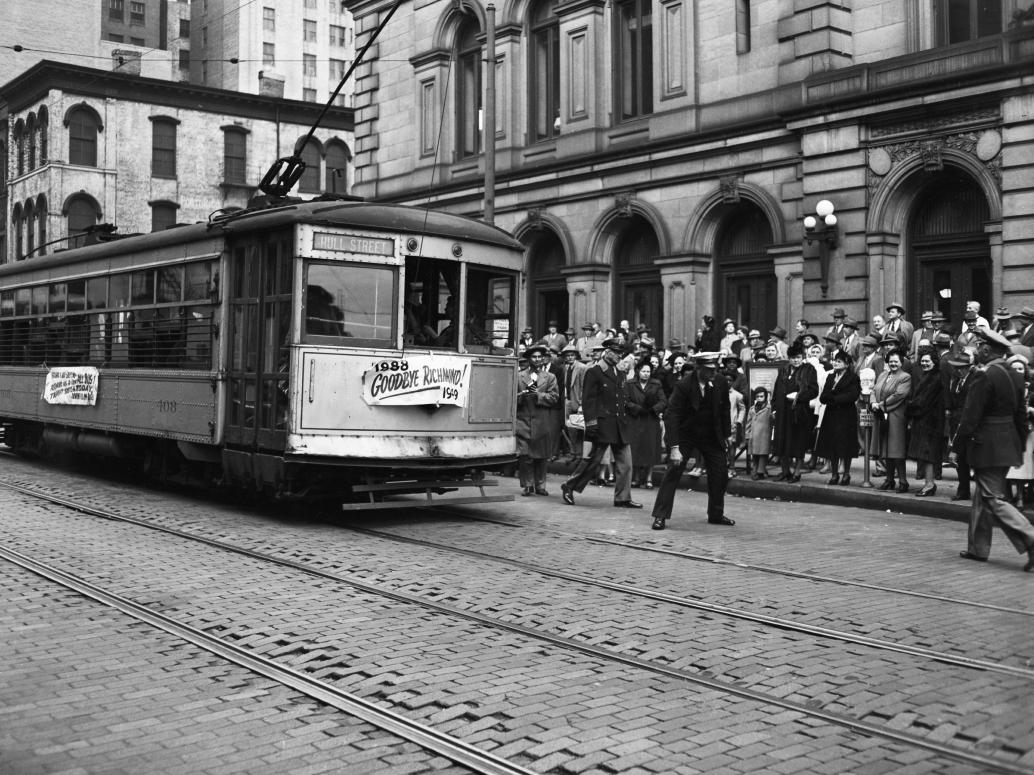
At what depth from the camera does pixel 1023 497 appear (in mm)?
13844

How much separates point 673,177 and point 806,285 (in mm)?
4453

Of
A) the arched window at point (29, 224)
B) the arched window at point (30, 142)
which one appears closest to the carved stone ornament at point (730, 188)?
the arched window at point (29, 224)

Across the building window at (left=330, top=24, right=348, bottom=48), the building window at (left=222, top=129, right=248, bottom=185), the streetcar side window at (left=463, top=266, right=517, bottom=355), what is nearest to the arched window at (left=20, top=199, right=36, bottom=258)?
the building window at (left=222, top=129, right=248, bottom=185)

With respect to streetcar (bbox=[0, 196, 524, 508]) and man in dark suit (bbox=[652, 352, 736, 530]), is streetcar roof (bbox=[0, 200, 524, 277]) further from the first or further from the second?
man in dark suit (bbox=[652, 352, 736, 530])

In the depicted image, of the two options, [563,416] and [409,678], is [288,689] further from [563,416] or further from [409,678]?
[563,416]

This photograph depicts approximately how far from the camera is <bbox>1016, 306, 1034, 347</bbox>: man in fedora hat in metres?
15.5

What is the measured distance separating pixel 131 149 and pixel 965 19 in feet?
132

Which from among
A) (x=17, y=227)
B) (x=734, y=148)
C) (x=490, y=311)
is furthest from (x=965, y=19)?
(x=17, y=227)

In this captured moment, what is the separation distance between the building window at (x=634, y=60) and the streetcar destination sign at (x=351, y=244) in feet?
49.5

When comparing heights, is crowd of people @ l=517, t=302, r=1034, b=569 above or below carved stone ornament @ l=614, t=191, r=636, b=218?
below

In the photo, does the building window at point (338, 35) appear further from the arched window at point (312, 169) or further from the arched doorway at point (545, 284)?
the arched doorway at point (545, 284)

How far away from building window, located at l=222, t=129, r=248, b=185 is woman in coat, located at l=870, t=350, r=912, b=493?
43.9 metres

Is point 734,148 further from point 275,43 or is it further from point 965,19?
point 275,43

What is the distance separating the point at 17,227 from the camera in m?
54.8
